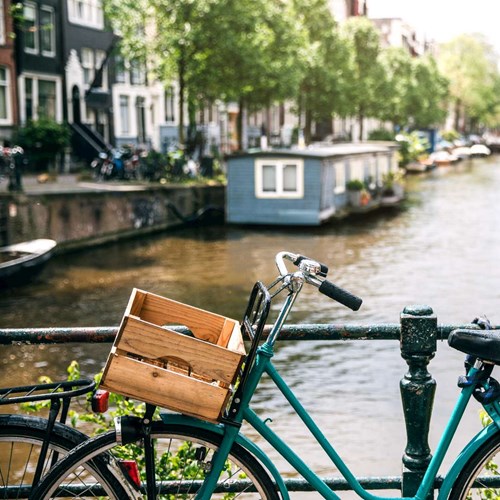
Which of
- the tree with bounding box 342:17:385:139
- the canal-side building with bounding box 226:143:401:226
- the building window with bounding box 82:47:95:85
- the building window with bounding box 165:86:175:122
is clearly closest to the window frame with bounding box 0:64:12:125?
the building window with bounding box 82:47:95:85

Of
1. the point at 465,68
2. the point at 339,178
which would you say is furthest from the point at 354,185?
the point at 465,68

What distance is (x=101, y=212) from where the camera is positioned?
978 inches

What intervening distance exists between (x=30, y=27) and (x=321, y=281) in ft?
108

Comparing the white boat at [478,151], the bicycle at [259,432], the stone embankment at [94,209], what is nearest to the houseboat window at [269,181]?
the stone embankment at [94,209]

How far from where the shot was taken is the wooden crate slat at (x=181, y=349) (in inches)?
104

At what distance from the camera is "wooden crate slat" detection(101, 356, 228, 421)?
2650mm

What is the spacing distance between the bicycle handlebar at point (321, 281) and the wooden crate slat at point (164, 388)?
413 mm

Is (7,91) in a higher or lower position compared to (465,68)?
lower

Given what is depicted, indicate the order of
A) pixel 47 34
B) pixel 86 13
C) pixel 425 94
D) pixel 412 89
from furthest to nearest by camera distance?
pixel 425 94 < pixel 412 89 < pixel 86 13 < pixel 47 34

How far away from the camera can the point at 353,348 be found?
13.9m

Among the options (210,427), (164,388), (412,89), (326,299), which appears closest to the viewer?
(164,388)

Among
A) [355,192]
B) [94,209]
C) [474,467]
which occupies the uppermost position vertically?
[474,467]

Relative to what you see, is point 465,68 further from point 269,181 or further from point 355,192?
point 269,181

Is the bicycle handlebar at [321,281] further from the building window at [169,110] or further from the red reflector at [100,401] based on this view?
the building window at [169,110]
